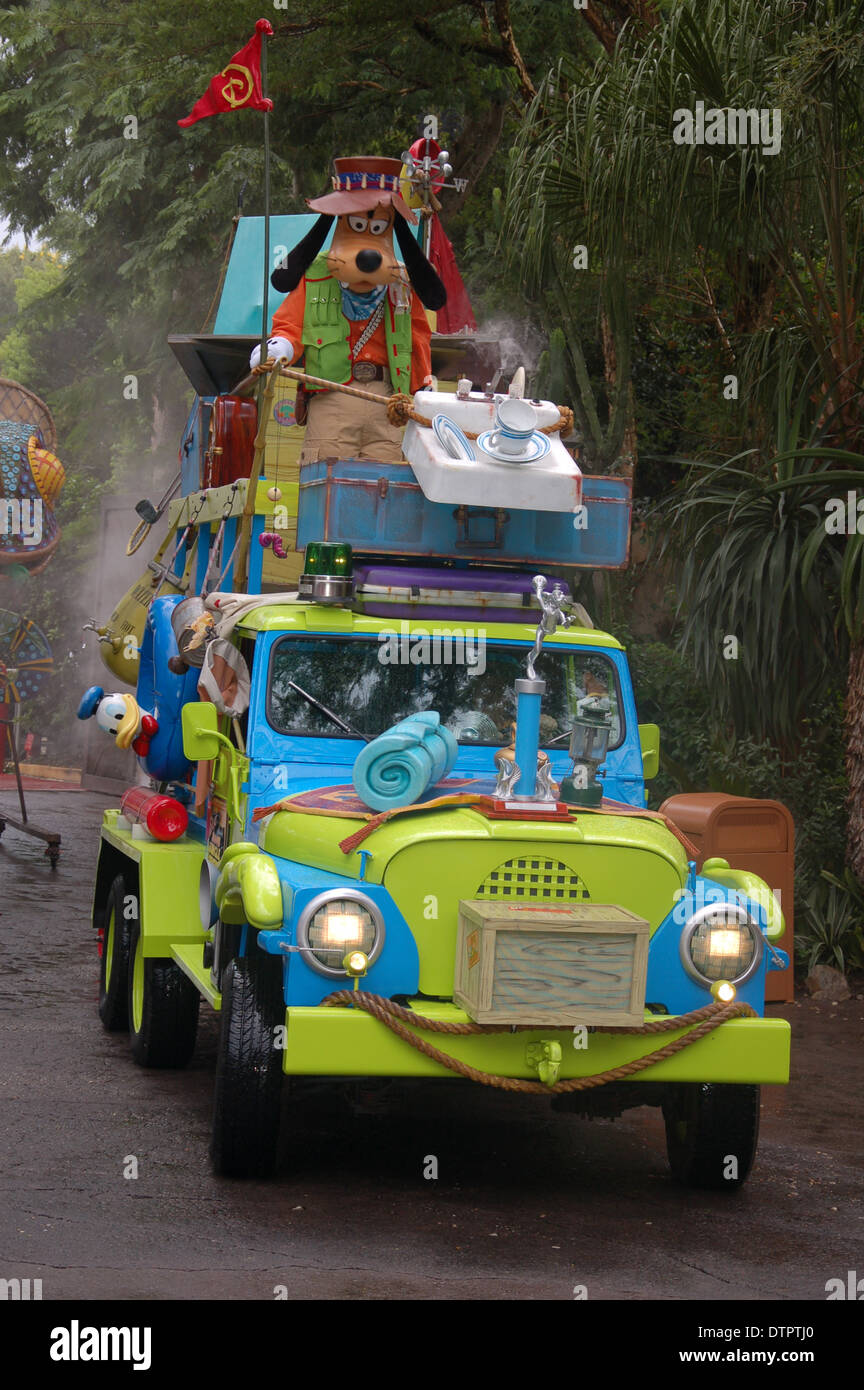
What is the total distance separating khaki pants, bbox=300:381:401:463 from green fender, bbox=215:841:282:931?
2.86m

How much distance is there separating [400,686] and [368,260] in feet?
10.0

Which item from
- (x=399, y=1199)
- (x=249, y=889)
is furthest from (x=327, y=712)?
(x=399, y=1199)

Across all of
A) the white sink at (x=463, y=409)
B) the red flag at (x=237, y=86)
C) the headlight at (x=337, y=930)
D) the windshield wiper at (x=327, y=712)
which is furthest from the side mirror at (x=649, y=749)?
the red flag at (x=237, y=86)

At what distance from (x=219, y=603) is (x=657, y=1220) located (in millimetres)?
3200

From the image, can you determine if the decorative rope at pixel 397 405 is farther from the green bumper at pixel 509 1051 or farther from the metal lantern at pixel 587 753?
the green bumper at pixel 509 1051

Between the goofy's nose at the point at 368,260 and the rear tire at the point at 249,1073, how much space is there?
438cm

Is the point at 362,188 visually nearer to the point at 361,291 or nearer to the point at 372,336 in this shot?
the point at 361,291

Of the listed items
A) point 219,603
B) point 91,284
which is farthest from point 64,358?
point 219,603

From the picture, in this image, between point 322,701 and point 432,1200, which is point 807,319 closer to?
point 322,701

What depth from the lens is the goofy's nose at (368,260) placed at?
8914 millimetres

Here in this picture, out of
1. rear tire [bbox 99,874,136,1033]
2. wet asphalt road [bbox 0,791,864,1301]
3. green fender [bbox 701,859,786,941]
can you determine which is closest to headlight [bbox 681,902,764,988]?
green fender [bbox 701,859,786,941]

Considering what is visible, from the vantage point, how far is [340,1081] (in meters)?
5.91
